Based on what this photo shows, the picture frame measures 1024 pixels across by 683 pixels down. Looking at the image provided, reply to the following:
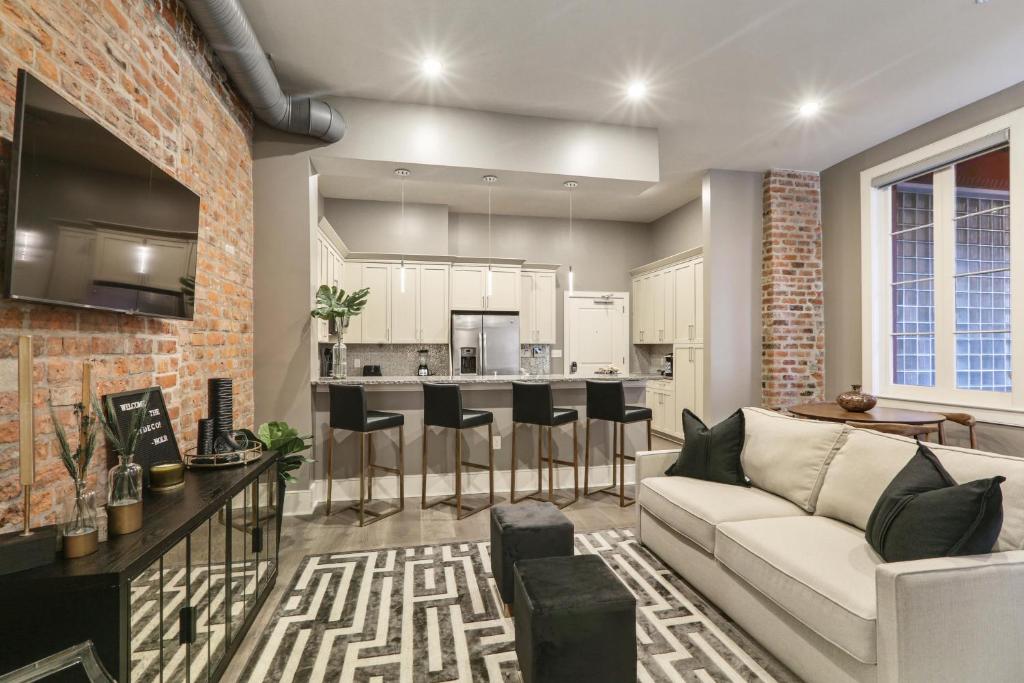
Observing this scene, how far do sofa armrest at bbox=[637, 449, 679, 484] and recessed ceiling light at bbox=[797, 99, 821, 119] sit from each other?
293 centimetres

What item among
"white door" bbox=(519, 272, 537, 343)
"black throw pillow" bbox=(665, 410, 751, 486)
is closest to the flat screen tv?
"black throw pillow" bbox=(665, 410, 751, 486)

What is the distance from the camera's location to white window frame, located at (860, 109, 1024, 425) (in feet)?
11.3

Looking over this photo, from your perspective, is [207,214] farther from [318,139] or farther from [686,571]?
[686,571]

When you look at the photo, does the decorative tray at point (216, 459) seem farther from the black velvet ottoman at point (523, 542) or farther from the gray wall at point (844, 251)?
the gray wall at point (844, 251)

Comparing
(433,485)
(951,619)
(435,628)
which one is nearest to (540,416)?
(433,485)

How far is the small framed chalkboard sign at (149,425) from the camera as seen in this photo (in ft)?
6.24

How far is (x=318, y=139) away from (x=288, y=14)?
3.38ft

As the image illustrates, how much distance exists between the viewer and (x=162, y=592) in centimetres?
142

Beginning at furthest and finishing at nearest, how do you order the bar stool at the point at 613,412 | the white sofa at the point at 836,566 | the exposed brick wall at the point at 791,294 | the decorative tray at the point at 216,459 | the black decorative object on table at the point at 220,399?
the exposed brick wall at the point at 791,294
the bar stool at the point at 613,412
the black decorative object on table at the point at 220,399
the decorative tray at the point at 216,459
the white sofa at the point at 836,566

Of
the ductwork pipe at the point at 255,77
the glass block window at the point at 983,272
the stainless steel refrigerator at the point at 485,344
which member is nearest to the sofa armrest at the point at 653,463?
the glass block window at the point at 983,272

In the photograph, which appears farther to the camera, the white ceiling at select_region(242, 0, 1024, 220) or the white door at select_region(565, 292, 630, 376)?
the white door at select_region(565, 292, 630, 376)

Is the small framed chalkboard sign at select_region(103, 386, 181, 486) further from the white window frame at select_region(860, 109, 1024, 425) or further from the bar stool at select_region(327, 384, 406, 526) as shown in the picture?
the white window frame at select_region(860, 109, 1024, 425)

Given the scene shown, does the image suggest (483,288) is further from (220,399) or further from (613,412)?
(220,399)

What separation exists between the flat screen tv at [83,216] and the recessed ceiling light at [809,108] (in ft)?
14.1
